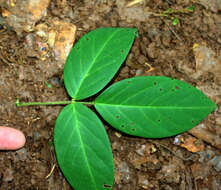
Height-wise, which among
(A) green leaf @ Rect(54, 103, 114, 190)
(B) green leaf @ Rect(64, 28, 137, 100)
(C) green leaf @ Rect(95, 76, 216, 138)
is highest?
(B) green leaf @ Rect(64, 28, 137, 100)

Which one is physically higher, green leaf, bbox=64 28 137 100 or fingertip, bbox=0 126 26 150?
green leaf, bbox=64 28 137 100

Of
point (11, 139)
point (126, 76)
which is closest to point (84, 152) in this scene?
point (11, 139)

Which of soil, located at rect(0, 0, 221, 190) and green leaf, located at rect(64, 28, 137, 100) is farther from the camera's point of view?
soil, located at rect(0, 0, 221, 190)

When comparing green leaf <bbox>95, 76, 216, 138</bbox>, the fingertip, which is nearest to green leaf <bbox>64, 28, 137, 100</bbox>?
green leaf <bbox>95, 76, 216, 138</bbox>

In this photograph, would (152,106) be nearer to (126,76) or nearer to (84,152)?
(126,76)

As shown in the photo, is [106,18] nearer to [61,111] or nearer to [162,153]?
[61,111]

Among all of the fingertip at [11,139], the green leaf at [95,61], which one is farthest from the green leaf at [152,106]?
the fingertip at [11,139]

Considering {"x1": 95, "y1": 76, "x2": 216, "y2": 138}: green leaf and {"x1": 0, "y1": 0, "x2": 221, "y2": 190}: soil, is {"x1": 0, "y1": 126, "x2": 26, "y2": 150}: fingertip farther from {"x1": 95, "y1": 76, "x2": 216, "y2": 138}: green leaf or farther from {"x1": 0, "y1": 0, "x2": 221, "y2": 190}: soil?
{"x1": 95, "y1": 76, "x2": 216, "y2": 138}: green leaf
